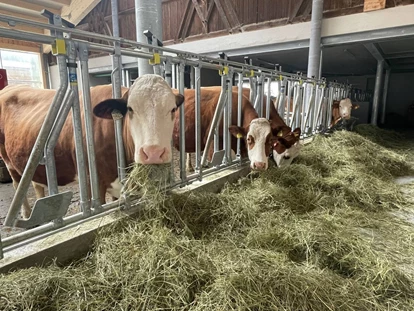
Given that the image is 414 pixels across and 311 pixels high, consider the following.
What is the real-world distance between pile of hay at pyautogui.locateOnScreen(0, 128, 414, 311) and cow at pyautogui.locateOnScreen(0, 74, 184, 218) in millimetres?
394

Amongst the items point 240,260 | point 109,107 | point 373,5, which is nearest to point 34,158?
point 109,107

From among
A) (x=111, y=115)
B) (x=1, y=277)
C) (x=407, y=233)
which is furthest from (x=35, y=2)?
(x=407, y=233)

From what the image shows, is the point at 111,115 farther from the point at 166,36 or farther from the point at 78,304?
the point at 166,36

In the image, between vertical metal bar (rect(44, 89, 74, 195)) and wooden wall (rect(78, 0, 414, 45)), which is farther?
wooden wall (rect(78, 0, 414, 45))

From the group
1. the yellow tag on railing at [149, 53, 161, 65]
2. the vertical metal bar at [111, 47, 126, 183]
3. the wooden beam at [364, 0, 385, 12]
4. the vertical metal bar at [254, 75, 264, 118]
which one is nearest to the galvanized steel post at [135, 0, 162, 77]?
the yellow tag on railing at [149, 53, 161, 65]

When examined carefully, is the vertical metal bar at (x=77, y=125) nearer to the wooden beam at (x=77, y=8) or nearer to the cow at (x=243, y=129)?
the cow at (x=243, y=129)

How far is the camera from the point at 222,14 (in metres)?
7.89

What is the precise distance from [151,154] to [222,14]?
7.63 meters

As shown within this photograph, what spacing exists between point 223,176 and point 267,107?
1.51 m

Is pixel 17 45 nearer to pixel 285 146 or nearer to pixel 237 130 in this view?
pixel 237 130

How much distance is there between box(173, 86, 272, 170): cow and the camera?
292 centimetres

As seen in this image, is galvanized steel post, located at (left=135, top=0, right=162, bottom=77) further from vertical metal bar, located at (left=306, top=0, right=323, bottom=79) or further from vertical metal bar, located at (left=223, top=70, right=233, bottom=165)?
vertical metal bar, located at (left=306, top=0, right=323, bottom=79)

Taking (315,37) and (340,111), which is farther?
(340,111)

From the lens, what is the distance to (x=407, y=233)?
7.11 feet
